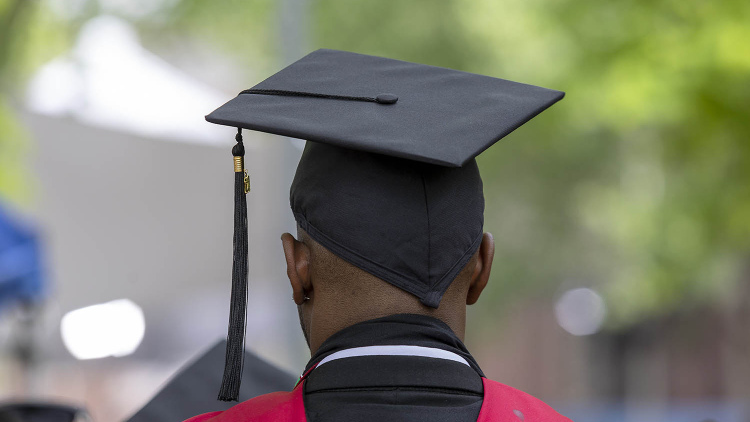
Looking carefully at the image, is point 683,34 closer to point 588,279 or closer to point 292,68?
point 292,68

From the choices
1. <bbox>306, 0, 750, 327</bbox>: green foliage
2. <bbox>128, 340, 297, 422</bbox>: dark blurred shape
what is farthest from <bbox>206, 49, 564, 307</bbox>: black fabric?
<bbox>306, 0, 750, 327</bbox>: green foliage

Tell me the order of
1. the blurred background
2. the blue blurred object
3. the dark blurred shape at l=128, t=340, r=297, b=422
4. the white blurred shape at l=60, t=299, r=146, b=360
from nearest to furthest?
the dark blurred shape at l=128, t=340, r=297, b=422, the blue blurred object, the blurred background, the white blurred shape at l=60, t=299, r=146, b=360

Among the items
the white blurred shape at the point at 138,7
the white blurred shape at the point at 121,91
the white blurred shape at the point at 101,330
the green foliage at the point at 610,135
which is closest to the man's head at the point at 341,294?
the green foliage at the point at 610,135

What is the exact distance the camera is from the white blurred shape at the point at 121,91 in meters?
10.4

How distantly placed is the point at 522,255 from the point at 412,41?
153 inches

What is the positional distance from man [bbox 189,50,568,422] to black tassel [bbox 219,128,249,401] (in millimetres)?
10

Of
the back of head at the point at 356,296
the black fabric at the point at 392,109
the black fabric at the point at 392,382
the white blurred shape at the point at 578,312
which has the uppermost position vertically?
the black fabric at the point at 392,109

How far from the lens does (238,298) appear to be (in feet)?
5.81

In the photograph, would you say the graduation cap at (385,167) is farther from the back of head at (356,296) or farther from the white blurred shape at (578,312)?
the white blurred shape at (578,312)

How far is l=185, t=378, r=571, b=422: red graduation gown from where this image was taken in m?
1.57

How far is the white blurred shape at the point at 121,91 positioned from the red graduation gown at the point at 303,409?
9.24m

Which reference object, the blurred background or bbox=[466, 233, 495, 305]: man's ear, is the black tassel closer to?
bbox=[466, 233, 495, 305]: man's ear

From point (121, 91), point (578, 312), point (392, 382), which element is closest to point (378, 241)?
point (392, 382)

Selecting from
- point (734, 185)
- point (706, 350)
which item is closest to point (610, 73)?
point (734, 185)
